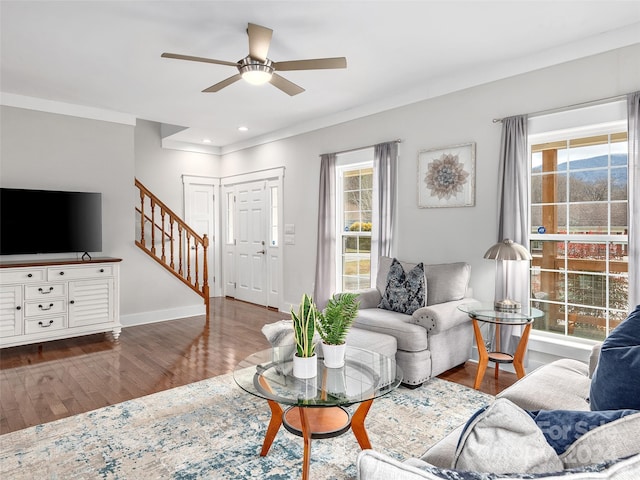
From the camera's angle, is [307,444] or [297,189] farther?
[297,189]

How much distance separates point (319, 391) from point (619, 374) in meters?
1.28

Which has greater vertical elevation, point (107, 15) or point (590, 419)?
point (107, 15)

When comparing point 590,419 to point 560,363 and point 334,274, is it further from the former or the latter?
point 334,274

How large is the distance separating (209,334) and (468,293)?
3166mm

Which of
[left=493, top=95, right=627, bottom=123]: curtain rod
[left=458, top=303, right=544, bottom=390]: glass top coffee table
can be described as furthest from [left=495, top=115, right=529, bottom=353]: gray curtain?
[left=458, top=303, right=544, bottom=390]: glass top coffee table

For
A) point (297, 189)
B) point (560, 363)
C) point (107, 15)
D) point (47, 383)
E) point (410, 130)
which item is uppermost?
point (107, 15)

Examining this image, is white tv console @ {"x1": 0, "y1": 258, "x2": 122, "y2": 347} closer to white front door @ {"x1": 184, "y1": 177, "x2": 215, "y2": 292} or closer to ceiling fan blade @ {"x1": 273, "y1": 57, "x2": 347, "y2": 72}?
white front door @ {"x1": 184, "y1": 177, "x2": 215, "y2": 292}

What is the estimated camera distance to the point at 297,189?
611cm

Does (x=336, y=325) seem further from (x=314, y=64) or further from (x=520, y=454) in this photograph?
(x=314, y=64)

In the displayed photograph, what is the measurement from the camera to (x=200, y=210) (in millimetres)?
7641

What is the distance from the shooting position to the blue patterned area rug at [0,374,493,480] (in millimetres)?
2225

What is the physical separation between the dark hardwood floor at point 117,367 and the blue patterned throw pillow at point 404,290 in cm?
70

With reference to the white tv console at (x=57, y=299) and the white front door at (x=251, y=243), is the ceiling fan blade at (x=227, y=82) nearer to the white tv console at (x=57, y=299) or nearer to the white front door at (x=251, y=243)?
the white tv console at (x=57, y=299)

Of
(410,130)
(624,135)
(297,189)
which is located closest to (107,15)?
(410,130)
